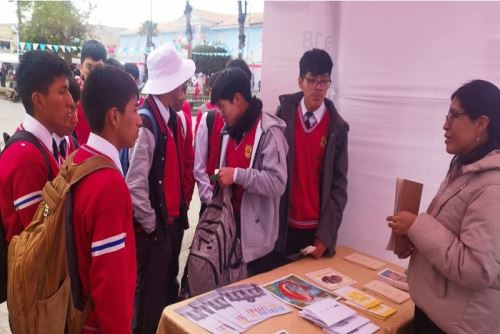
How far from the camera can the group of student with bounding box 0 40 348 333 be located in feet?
4.04

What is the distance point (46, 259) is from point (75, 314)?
190 millimetres

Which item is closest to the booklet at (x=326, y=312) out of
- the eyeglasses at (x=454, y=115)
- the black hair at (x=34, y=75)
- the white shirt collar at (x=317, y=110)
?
the eyeglasses at (x=454, y=115)

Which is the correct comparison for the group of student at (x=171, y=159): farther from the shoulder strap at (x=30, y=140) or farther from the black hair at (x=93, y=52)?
the black hair at (x=93, y=52)

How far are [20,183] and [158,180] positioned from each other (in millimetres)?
687

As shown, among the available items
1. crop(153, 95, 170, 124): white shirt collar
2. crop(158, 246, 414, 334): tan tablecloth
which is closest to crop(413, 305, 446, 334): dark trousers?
crop(158, 246, 414, 334): tan tablecloth

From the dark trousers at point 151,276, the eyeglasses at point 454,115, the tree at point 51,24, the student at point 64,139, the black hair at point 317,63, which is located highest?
the tree at point 51,24

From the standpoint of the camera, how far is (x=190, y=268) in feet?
6.13

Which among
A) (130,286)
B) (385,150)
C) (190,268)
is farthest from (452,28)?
(130,286)

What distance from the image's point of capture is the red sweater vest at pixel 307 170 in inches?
81.0

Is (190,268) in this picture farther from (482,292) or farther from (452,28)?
(452,28)

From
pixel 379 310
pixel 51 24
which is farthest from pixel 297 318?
pixel 51 24

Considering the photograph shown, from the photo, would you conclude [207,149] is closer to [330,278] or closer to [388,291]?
[330,278]

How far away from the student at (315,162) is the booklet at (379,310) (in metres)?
0.45

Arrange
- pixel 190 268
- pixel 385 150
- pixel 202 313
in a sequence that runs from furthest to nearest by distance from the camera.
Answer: pixel 385 150 < pixel 190 268 < pixel 202 313
